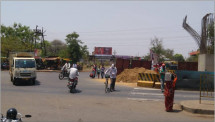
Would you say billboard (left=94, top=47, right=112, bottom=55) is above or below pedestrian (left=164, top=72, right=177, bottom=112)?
above

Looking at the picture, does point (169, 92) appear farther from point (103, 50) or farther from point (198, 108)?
point (103, 50)

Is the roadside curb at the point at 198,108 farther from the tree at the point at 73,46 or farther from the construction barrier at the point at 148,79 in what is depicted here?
the tree at the point at 73,46

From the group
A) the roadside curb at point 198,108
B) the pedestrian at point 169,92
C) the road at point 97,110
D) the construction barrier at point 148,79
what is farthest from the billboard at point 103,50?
the pedestrian at point 169,92

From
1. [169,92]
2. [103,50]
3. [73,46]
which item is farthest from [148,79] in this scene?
[103,50]

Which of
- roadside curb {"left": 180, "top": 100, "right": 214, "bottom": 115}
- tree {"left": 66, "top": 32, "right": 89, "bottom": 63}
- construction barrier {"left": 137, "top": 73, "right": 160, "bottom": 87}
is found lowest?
roadside curb {"left": 180, "top": 100, "right": 214, "bottom": 115}

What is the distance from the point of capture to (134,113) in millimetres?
9523

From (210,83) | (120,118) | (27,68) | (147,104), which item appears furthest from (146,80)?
(120,118)

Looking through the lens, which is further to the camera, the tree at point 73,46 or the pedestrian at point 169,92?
the tree at point 73,46

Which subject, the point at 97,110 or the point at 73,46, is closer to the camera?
the point at 97,110

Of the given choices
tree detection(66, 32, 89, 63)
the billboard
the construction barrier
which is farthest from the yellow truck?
the billboard

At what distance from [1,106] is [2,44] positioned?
162 ft

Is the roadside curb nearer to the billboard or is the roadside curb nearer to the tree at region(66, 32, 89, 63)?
the tree at region(66, 32, 89, 63)

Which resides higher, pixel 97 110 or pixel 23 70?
pixel 23 70

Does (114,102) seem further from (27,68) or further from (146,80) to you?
(27,68)
